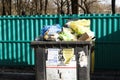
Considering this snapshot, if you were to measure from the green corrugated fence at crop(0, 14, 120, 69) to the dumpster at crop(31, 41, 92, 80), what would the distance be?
3.78m

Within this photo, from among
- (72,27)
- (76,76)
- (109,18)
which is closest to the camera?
(76,76)

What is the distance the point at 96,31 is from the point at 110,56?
Answer: 88 centimetres

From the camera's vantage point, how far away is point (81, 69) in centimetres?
748

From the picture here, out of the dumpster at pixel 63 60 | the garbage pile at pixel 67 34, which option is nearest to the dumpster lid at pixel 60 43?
the dumpster at pixel 63 60

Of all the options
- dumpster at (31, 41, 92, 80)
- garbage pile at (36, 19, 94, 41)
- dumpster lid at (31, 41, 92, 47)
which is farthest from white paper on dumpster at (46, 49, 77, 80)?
garbage pile at (36, 19, 94, 41)

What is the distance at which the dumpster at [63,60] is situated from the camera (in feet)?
24.5

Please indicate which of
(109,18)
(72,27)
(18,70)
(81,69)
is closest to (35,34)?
(18,70)

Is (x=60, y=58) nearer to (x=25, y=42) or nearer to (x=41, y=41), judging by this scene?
(x=41, y=41)

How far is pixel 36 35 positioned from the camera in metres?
11.8

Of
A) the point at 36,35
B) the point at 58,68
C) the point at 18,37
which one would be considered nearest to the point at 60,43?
the point at 58,68

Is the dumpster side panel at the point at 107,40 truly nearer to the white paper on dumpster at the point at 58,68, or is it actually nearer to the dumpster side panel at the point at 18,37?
the dumpster side panel at the point at 18,37

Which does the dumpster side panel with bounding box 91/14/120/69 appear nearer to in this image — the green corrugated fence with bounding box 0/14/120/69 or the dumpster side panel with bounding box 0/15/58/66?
the green corrugated fence with bounding box 0/14/120/69

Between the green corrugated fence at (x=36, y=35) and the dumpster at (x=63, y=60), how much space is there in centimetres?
378

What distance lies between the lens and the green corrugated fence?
1126cm
